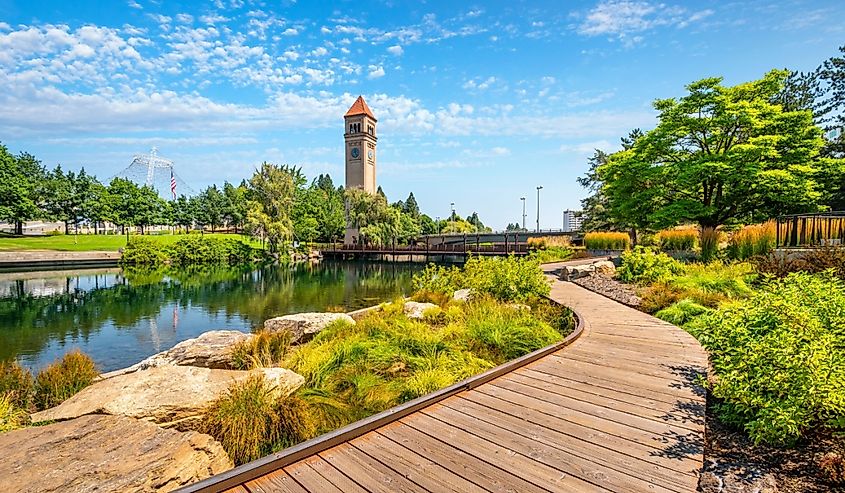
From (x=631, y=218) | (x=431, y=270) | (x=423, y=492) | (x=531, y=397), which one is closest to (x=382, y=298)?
(x=431, y=270)

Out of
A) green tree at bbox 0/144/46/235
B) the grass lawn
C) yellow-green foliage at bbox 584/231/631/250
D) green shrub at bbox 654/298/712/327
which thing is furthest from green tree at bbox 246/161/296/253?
green shrub at bbox 654/298/712/327

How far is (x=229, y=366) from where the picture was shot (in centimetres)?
649

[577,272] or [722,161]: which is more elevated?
[722,161]

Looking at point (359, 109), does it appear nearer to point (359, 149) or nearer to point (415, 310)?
point (359, 149)

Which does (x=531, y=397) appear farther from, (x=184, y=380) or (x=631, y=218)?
(x=631, y=218)

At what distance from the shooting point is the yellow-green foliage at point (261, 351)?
625cm

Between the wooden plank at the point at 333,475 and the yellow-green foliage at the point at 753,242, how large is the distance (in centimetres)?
1311

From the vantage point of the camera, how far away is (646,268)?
11.1 meters

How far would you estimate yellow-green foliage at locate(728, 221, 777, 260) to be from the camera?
11.7m

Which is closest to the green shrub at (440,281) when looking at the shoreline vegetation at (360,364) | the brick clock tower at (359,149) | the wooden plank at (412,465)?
the shoreline vegetation at (360,364)

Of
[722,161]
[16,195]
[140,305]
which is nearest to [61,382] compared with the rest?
[140,305]

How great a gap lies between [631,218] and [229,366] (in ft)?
52.4

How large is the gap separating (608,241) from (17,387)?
23.3 meters

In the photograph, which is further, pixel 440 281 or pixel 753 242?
pixel 753 242
